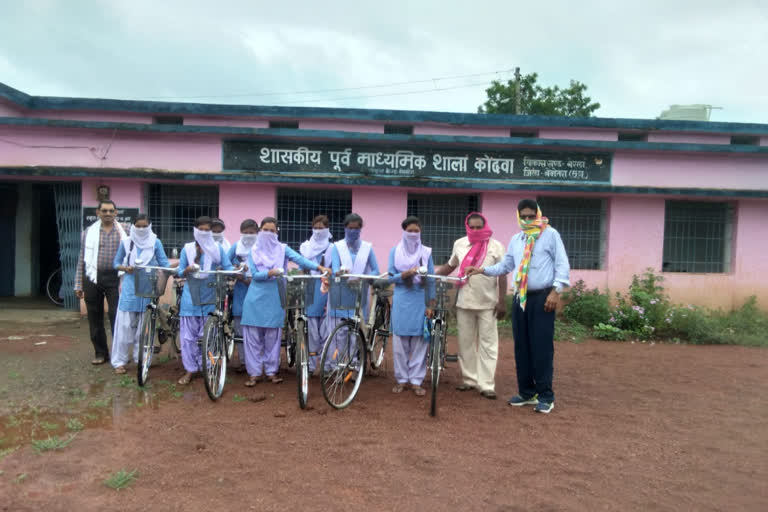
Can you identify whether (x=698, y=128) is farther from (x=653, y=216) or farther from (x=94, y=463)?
(x=94, y=463)

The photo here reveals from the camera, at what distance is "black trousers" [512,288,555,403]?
15.2ft

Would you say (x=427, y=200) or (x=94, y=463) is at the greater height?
(x=427, y=200)

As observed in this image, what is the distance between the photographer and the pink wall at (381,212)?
9625mm

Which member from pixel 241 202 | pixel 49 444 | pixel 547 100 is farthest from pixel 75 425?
pixel 547 100

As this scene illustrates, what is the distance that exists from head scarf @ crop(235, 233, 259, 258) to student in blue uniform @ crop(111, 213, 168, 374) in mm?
914

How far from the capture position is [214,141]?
9.52 meters

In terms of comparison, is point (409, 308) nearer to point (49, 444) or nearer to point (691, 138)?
point (49, 444)

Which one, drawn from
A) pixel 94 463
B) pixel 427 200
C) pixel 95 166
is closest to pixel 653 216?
pixel 427 200

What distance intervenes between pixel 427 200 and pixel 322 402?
6082 millimetres

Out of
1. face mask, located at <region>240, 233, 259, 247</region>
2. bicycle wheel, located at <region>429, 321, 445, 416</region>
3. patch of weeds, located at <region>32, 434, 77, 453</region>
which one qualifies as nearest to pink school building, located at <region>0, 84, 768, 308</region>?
face mask, located at <region>240, 233, 259, 247</region>

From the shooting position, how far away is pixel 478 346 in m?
5.29

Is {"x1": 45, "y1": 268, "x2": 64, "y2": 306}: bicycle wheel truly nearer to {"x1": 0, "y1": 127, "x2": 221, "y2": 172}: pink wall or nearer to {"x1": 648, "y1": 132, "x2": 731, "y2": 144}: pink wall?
{"x1": 0, "y1": 127, "x2": 221, "y2": 172}: pink wall

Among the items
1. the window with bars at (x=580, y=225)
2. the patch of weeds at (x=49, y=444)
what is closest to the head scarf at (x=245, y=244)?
the patch of weeds at (x=49, y=444)

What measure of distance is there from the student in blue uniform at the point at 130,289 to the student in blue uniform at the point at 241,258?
86 centimetres
